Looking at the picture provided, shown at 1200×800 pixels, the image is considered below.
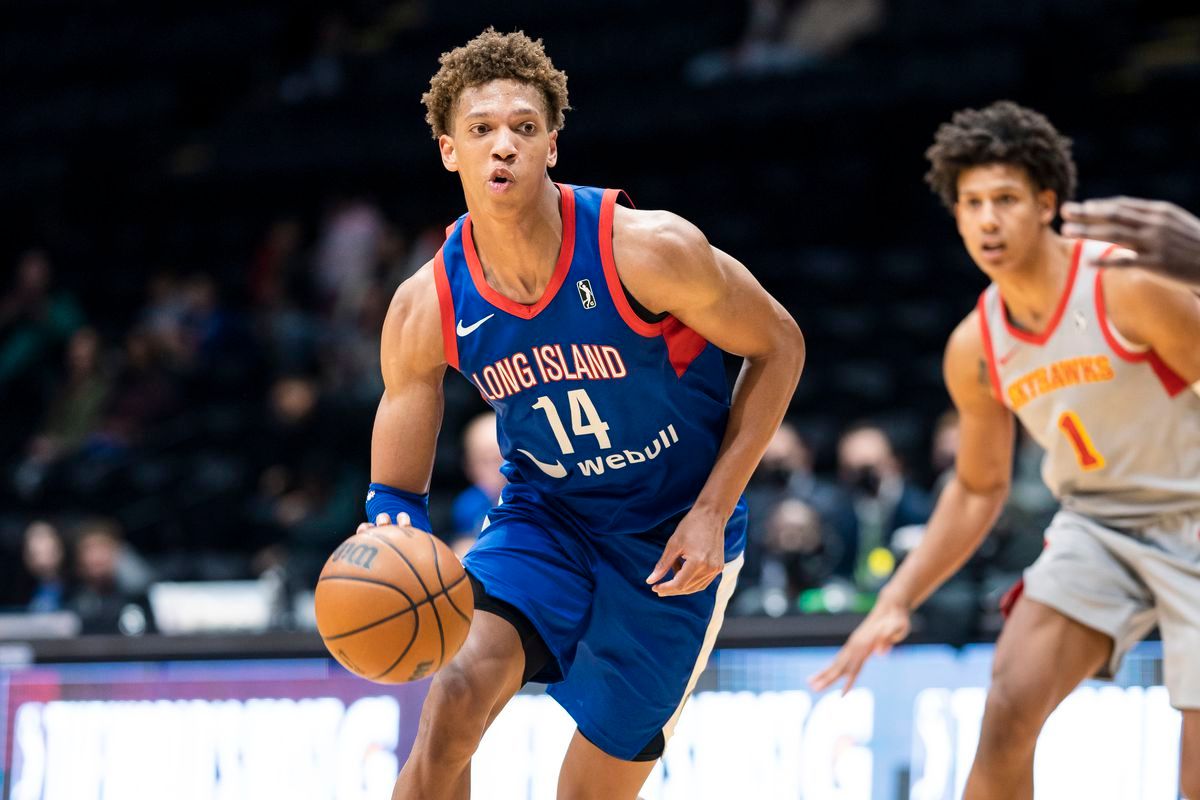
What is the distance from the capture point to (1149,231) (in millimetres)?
3035

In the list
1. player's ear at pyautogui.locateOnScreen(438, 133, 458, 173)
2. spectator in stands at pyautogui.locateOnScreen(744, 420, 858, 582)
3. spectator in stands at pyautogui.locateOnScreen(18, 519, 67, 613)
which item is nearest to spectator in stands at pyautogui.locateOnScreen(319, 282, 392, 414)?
spectator in stands at pyautogui.locateOnScreen(18, 519, 67, 613)

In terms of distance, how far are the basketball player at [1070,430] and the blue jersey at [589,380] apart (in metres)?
0.96

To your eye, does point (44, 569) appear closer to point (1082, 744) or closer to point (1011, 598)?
point (1082, 744)

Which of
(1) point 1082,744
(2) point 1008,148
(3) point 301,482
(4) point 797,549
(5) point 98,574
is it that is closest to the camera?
(2) point 1008,148

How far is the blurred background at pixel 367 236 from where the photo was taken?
8.73 meters

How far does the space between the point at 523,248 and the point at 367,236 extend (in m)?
8.23

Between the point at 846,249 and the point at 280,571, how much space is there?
4.74m

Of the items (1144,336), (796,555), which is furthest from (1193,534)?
(796,555)

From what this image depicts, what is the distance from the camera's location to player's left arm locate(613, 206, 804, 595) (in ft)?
12.4

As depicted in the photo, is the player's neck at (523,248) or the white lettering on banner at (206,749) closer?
the player's neck at (523,248)

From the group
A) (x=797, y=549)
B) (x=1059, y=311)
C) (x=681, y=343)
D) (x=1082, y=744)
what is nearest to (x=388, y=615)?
(x=681, y=343)

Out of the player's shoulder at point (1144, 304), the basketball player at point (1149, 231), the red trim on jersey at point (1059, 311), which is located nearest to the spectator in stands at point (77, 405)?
the red trim on jersey at point (1059, 311)

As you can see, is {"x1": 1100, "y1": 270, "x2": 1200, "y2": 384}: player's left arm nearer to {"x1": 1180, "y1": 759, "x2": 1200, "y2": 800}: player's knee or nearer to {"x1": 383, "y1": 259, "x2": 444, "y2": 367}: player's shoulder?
{"x1": 1180, "y1": 759, "x2": 1200, "y2": 800}: player's knee

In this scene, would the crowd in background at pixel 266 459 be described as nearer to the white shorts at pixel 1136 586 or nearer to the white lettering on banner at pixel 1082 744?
the white lettering on banner at pixel 1082 744
